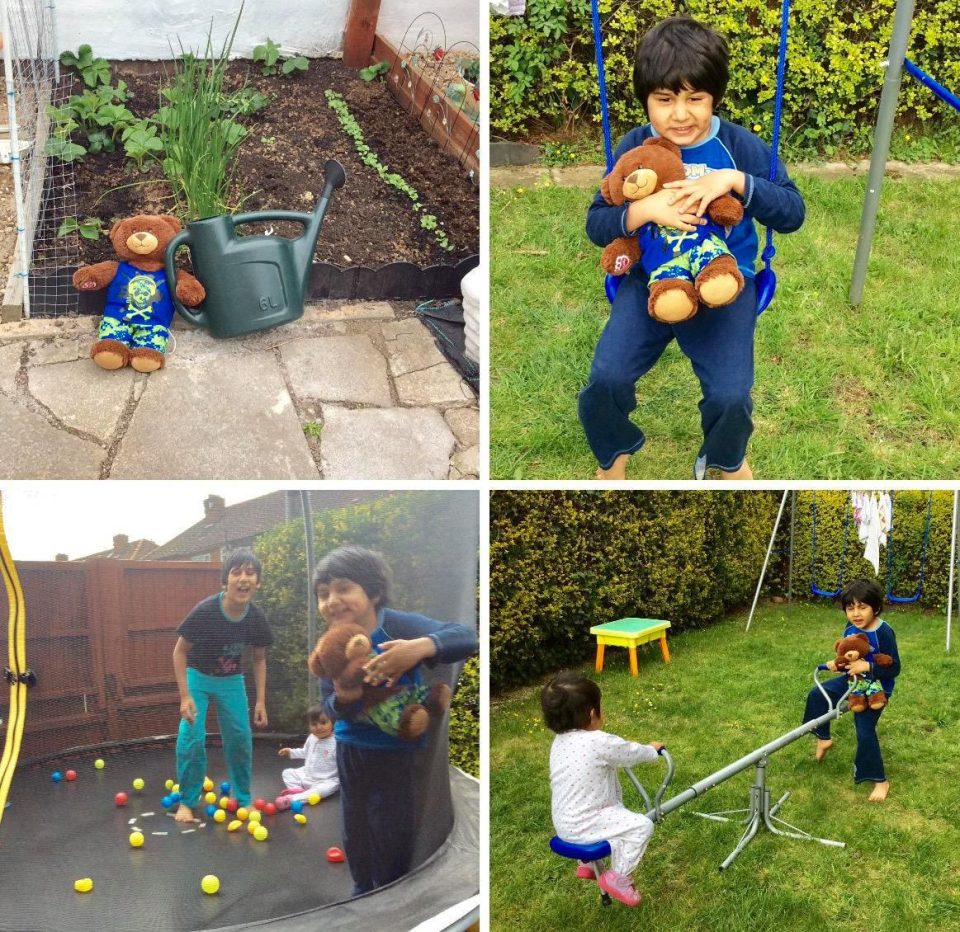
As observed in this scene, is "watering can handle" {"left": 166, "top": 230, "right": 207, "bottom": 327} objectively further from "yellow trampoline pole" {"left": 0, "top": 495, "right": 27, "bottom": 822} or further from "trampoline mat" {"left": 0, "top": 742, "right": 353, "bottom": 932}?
"trampoline mat" {"left": 0, "top": 742, "right": 353, "bottom": 932}

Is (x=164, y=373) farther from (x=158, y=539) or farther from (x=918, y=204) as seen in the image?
(x=918, y=204)

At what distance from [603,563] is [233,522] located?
65.8 inches

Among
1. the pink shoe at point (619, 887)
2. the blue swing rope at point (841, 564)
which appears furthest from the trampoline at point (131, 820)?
the blue swing rope at point (841, 564)

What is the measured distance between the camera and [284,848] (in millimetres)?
2014

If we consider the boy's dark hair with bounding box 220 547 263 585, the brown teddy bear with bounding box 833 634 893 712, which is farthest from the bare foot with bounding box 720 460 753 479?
the boy's dark hair with bounding box 220 547 263 585

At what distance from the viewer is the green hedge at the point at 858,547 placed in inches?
161

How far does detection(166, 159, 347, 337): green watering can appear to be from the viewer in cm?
244

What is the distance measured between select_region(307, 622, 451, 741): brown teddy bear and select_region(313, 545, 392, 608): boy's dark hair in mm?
80

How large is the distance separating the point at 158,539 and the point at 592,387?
0.92 meters

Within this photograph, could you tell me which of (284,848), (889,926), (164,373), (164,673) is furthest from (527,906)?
(164,373)

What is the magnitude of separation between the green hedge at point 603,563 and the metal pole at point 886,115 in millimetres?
1142

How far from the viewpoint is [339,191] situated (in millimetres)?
3088

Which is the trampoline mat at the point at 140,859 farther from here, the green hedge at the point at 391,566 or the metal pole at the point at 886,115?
the metal pole at the point at 886,115

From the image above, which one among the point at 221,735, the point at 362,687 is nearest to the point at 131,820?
the point at 221,735
